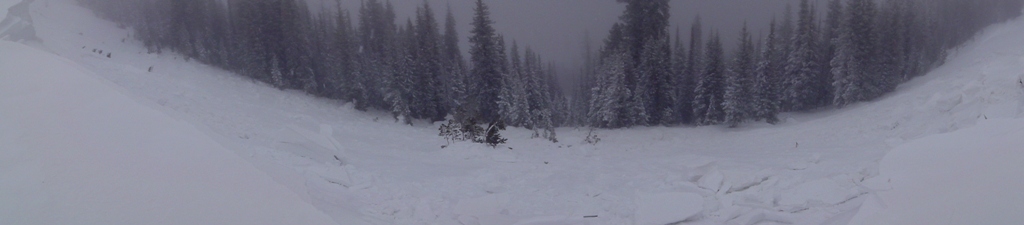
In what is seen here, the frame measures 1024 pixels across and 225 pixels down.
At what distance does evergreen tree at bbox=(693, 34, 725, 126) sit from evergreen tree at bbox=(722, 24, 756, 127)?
38.6 inches

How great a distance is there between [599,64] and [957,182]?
103ft

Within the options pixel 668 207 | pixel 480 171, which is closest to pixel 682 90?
pixel 480 171

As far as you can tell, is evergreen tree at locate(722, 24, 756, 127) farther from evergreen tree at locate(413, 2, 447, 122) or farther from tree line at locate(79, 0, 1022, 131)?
evergreen tree at locate(413, 2, 447, 122)

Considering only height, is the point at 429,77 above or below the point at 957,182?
above

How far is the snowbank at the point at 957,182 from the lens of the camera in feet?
17.5

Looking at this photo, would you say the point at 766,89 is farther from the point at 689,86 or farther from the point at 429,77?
the point at 429,77

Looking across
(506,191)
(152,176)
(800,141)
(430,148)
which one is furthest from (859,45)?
(152,176)

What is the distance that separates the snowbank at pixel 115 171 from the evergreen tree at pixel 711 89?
2823 centimetres

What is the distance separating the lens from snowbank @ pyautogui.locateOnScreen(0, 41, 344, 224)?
5230mm

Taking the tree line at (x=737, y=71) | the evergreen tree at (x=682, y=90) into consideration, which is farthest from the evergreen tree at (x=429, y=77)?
the evergreen tree at (x=682, y=90)

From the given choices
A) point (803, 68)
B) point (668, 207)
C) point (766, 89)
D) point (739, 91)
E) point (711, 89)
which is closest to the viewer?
point (668, 207)

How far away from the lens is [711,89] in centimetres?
3100

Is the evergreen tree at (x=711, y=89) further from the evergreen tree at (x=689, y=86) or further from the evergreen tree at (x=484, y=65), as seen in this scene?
the evergreen tree at (x=484, y=65)

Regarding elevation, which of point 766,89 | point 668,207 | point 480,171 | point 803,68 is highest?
point 803,68
